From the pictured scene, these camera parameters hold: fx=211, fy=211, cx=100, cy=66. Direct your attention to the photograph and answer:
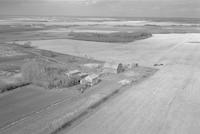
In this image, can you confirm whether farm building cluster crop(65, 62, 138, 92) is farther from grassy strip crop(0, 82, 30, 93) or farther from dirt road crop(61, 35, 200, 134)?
grassy strip crop(0, 82, 30, 93)

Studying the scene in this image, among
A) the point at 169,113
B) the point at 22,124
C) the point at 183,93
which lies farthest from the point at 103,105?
the point at 183,93

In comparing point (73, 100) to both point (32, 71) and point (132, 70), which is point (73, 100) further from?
point (132, 70)

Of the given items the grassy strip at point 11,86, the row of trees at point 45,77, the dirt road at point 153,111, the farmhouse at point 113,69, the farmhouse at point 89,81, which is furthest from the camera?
the farmhouse at point 113,69

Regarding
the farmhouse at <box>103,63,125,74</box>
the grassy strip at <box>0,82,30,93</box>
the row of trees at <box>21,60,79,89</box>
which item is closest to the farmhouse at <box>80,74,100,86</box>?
the row of trees at <box>21,60,79,89</box>

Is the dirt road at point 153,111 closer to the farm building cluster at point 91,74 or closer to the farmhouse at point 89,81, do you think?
the farmhouse at point 89,81

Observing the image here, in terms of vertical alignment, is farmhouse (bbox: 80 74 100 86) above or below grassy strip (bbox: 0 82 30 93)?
above

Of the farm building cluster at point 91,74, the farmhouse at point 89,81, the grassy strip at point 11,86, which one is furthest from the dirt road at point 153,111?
the grassy strip at point 11,86

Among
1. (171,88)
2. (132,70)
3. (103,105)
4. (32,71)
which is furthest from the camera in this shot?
(132,70)

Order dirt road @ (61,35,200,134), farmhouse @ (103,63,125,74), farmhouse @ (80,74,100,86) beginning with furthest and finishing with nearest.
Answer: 1. farmhouse @ (103,63,125,74)
2. farmhouse @ (80,74,100,86)
3. dirt road @ (61,35,200,134)

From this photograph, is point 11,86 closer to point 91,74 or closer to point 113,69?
point 91,74
